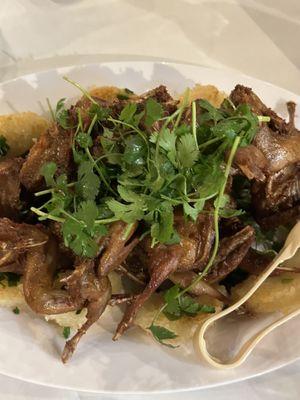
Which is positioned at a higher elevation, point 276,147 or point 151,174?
point 276,147

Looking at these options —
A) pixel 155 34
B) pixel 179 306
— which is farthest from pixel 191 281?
pixel 155 34

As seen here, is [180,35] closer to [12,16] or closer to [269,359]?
[12,16]

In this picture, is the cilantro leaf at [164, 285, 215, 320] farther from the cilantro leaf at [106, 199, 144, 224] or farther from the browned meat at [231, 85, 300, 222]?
the browned meat at [231, 85, 300, 222]

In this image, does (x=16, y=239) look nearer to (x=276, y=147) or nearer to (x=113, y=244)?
(x=113, y=244)

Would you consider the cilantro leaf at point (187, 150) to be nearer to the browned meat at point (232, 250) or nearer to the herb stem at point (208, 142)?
the herb stem at point (208, 142)

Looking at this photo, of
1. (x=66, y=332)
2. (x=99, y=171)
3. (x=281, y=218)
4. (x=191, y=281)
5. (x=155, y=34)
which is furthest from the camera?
(x=155, y=34)

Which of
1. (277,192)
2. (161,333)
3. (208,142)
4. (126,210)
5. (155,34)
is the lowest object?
(161,333)

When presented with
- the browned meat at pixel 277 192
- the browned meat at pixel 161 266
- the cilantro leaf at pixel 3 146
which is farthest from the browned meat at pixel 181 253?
the cilantro leaf at pixel 3 146
